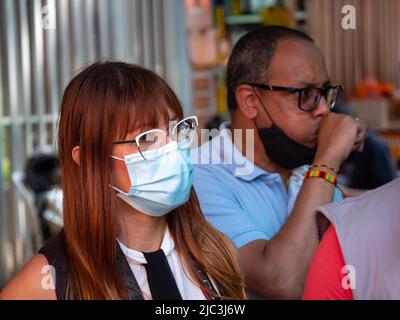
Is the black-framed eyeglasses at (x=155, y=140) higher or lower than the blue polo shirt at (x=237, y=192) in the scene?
higher

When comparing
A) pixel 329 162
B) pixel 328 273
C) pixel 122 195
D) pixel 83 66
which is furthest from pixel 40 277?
pixel 83 66

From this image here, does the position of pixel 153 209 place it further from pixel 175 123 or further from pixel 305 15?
pixel 305 15

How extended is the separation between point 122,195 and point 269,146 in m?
0.70

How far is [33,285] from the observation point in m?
1.57

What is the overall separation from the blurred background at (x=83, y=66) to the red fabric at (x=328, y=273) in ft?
8.08

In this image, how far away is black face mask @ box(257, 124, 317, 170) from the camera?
2271 mm

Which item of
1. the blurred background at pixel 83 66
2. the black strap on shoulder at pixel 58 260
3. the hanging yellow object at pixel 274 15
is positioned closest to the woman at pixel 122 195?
the black strap on shoulder at pixel 58 260

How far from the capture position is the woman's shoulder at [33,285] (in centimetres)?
155

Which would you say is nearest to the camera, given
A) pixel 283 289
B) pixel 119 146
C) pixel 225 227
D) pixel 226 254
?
pixel 119 146

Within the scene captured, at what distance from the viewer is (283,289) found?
2.02 m

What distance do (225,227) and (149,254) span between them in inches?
18.0

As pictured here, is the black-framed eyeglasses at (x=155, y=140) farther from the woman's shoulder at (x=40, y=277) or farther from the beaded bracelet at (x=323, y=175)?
the beaded bracelet at (x=323, y=175)

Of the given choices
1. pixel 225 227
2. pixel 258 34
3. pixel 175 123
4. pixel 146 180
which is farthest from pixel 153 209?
pixel 258 34

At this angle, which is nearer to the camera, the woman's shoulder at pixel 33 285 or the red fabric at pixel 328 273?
the red fabric at pixel 328 273
